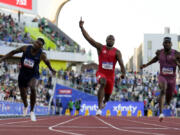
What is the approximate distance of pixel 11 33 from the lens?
41.9 m

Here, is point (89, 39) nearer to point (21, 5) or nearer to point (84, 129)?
point (84, 129)

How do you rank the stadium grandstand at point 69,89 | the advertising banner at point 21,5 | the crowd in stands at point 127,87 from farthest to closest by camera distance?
the advertising banner at point 21,5, the crowd in stands at point 127,87, the stadium grandstand at point 69,89

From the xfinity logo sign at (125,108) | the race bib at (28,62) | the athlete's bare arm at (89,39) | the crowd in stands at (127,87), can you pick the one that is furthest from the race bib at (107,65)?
the crowd in stands at (127,87)

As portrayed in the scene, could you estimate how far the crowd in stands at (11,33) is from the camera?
Answer: 40.6 meters

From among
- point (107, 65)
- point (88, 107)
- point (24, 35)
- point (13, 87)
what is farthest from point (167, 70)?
point (24, 35)

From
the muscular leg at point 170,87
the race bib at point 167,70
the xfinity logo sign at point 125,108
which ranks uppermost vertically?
the race bib at point 167,70

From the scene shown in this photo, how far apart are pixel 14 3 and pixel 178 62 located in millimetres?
33956

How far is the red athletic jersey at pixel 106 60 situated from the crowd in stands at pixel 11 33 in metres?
30.1

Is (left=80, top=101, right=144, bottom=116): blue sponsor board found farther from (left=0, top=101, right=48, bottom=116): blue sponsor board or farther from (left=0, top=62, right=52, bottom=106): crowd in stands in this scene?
(left=0, top=101, right=48, bottom=116): blue sponsor board

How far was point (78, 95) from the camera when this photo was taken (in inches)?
1400

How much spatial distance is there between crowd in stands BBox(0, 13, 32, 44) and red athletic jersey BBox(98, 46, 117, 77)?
30.1 meters

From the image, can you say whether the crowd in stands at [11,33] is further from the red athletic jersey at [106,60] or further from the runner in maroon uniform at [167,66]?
the runner in maroon uniform at [167,66]

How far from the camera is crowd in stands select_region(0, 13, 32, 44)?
40.6 m

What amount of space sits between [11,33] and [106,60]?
105 ft
